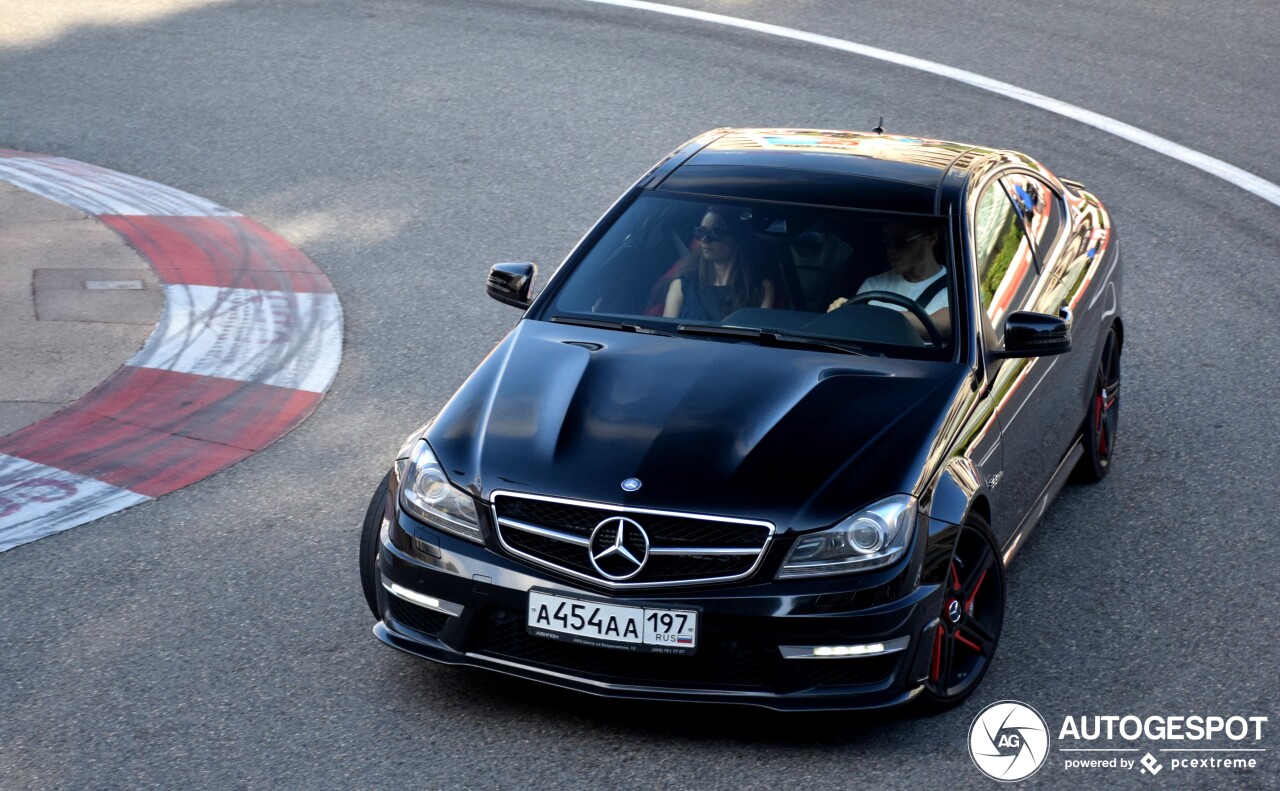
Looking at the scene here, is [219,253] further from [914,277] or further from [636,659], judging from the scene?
[636,659]

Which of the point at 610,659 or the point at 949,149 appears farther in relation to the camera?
the point at 949,149

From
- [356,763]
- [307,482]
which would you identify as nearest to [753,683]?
[356,763]

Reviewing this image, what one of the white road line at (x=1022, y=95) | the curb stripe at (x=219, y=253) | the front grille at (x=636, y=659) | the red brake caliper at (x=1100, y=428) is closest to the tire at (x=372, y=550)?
the front grille at (x=636, y=659)

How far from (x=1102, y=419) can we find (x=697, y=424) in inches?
108

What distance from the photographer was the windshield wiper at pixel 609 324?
5906mm

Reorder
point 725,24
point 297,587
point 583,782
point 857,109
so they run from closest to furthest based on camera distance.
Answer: point 583,782 → point 297,587 → point 857,109 → point 725,24

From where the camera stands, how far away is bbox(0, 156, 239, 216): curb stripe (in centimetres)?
1076

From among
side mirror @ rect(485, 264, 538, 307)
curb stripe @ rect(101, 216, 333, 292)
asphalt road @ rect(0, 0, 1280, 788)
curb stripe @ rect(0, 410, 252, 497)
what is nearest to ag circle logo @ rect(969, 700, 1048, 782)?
asphalt road @ rect(0, 0, 1280, 788)

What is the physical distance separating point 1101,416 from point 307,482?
3.52 metres

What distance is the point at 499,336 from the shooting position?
8.87 meters

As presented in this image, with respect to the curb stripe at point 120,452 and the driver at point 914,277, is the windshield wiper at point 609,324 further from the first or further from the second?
the curb stripe at point 120,452

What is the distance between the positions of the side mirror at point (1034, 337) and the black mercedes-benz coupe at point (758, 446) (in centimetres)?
1

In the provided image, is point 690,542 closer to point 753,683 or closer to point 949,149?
point 753,683

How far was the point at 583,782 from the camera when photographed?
15.5 ft
